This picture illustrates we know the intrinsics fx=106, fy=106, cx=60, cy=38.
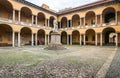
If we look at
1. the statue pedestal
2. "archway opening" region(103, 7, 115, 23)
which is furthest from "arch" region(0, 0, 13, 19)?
"archway opening" region(103, 7, 115, 23)

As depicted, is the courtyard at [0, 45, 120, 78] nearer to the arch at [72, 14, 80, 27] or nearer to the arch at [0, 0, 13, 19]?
the arch at [0, 0, 13, 19]

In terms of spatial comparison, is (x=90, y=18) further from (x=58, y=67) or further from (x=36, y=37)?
(x=58, y=67)

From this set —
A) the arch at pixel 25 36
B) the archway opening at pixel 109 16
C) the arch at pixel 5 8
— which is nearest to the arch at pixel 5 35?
the arch at pixel 5 8

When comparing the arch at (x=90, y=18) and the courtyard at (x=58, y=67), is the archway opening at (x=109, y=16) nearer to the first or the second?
the arch at (x=90, y=18)

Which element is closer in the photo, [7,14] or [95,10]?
[7,14]

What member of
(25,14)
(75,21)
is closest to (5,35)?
(25,14)

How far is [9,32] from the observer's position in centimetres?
2458

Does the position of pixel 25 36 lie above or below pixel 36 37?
above

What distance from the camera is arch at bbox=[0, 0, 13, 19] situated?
70.0 ft

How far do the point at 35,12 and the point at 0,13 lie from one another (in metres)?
7.96

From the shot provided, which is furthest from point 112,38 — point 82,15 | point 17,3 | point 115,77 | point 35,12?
point 115,77

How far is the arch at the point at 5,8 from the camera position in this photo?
70.0 ft

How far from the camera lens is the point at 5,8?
2330cm

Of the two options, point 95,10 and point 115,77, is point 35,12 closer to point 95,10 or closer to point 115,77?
point 95,10
